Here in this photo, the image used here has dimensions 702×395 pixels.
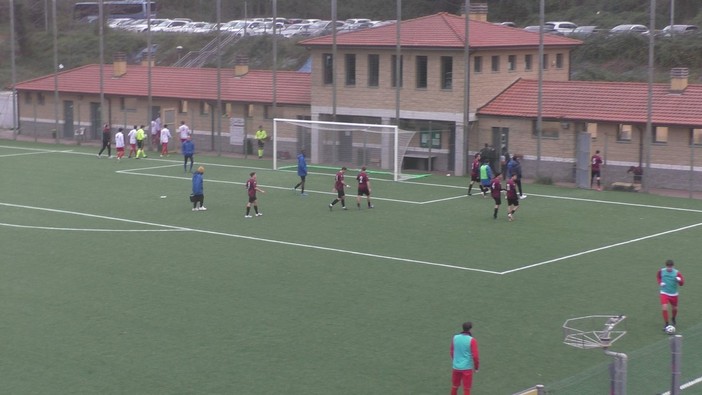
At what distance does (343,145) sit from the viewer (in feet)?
155

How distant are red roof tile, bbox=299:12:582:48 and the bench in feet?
15.8

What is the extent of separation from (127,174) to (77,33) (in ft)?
182

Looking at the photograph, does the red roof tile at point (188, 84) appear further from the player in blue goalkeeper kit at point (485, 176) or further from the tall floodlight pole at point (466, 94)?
the player in blue goalkeeper kit at point (485, 176)

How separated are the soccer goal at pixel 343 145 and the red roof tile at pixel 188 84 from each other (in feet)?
7.26

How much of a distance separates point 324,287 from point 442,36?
79.8 ft

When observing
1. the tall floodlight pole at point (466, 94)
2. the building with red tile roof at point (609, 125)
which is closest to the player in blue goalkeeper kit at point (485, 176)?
the building with red tile roof at point (609, 125)

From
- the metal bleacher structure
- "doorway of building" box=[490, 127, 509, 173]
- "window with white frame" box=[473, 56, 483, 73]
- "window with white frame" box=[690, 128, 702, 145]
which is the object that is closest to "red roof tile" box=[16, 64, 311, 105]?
"window with white frame" box=[473, 56, 483, 73]

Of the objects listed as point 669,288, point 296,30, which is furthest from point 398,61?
point 296,30

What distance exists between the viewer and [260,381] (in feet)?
57.3

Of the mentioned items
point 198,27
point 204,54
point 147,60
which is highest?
point 198,27

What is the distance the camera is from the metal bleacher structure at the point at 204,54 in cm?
8319

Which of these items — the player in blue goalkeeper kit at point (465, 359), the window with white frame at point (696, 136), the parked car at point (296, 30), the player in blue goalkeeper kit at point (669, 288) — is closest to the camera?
the player in blue goalkeeper kit at point (465, 359)

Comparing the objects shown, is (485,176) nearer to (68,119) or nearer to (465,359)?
(465,359)

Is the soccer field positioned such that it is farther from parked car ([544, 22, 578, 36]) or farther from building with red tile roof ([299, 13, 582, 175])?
parked car ([544, 22, 578, 36])
